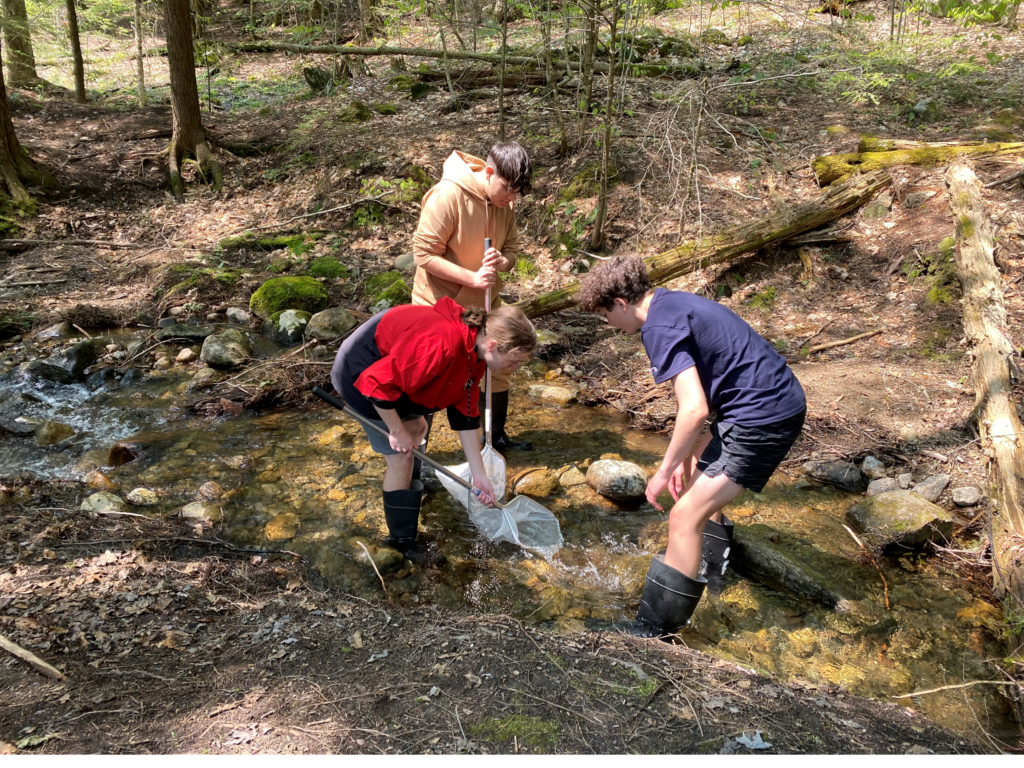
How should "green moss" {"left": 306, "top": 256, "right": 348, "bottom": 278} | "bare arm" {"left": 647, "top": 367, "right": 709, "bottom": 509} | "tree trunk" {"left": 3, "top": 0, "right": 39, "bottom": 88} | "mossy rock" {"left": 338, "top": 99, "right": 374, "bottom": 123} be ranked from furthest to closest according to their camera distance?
"tree trunk" {"left": 3, "top": 0, "right": 39, "bottom": 88}
"mossy rock" {"left": 338, "top": 99, "right": 374, "bottom": 123}
"green moss" {"left": 306, "top": 256, "right": 348, "bottom": 278}
"bare arm" {"left": 647, "top": 367, "right": 709, "bottom": 509}

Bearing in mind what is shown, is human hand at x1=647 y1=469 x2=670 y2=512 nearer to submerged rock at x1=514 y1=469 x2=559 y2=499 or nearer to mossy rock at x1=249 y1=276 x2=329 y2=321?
submerged rock at x1=514 y1=469 x2=559 y2=499

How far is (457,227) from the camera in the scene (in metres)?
3.54

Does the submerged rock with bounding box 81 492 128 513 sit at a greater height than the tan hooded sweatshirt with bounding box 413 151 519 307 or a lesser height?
lesser

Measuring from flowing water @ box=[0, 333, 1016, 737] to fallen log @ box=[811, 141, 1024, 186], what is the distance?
4.19 metres

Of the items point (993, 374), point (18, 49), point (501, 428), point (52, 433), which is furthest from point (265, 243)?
point (18, 49)

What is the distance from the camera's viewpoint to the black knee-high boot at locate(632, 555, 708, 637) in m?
2.75

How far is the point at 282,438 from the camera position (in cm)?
476

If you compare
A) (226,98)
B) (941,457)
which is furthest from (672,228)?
(226,98)

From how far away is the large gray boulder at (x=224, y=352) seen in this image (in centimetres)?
564

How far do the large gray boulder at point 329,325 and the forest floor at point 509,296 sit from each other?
22.2 inches

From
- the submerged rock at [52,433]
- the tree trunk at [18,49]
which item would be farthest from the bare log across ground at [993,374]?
the tree trunk at [18,49]

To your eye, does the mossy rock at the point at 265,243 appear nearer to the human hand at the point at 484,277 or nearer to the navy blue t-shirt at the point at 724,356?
the human hand at the point at 484,277

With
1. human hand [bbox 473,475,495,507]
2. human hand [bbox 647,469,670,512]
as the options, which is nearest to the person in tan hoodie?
human hand [bbox 473,475,495,507]
